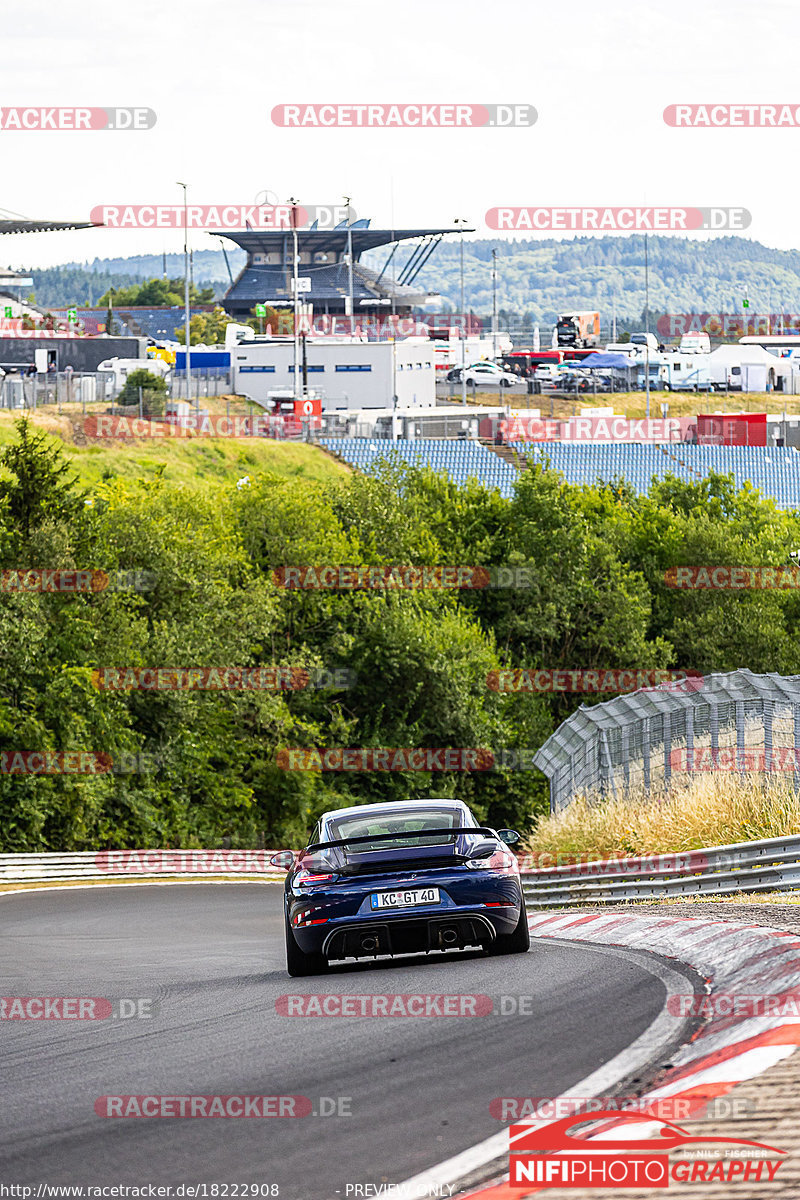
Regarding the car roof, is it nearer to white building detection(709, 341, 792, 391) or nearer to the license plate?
the license plate

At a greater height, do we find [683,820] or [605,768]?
[683,820]

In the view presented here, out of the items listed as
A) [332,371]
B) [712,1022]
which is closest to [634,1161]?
[712,1022]

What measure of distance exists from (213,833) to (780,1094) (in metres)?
36.5

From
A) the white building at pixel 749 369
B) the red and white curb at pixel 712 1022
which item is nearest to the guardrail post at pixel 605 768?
the red and white curb at pixel 712 1022

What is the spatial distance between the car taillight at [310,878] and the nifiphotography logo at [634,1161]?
482cm

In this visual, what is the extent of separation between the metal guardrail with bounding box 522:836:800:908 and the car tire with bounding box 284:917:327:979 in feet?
16.4

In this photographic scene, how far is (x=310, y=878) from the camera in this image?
32.1ft

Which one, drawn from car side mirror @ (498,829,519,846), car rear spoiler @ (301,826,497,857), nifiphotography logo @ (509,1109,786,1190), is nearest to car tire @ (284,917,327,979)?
car rear spoiler @ (301,826,497,857)

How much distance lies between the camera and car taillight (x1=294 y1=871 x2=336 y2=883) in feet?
31.8

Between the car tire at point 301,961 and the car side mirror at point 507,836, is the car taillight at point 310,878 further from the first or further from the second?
the car side mirror at point 507,836

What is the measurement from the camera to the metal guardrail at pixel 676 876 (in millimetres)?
13375

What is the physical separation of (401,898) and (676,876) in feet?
21.9

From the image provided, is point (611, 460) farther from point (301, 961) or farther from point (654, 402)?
point (301, 961)

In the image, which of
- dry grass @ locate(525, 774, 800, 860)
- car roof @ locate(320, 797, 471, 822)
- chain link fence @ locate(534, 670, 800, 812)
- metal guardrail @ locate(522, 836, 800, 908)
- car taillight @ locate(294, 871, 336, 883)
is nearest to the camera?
car taillight @ locate(294, 871, 336, 883)
